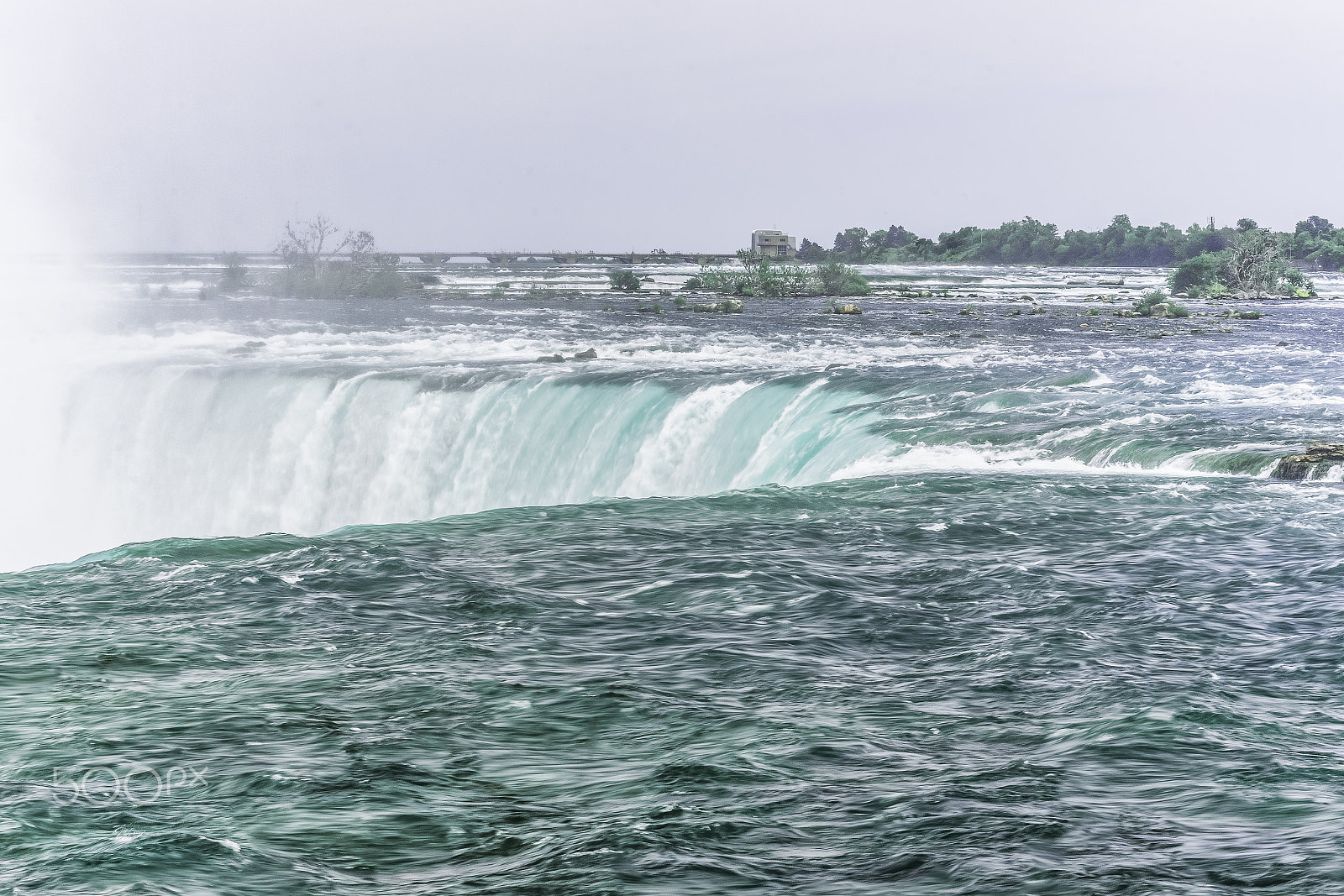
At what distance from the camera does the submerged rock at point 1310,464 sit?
66.4 feet

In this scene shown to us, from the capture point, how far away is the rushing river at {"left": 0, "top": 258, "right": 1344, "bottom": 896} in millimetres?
7770

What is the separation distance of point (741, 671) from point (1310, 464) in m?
Result: 13.6

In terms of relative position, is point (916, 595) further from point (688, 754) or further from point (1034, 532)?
point (688, 754)

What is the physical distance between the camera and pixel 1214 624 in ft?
42.5

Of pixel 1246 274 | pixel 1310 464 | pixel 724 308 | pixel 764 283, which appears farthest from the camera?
pixel 1246 274

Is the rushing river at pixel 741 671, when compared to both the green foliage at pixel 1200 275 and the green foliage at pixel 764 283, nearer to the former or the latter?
the green foliage at pixel 764 283

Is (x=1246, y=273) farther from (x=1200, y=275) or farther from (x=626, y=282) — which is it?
(x=626, y=282)

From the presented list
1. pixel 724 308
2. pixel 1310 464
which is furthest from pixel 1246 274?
pixel 1310 464

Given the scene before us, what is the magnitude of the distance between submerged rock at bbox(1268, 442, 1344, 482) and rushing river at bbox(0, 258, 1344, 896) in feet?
1.30

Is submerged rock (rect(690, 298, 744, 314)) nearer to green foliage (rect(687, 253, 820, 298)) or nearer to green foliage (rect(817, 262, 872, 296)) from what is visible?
green foliage (rect(687, 253, 820, 298))

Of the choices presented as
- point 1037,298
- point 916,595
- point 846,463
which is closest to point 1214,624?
point 916,595

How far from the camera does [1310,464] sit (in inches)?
803

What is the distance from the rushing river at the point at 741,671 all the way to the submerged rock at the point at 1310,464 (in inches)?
15.6

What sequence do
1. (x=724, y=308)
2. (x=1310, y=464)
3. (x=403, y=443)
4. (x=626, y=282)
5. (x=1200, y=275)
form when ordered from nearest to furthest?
(x=1310, y=464) → (x=403, y=443) → (x=724, y=308) → (x=1200, y=275) → (x=626, y=282)
